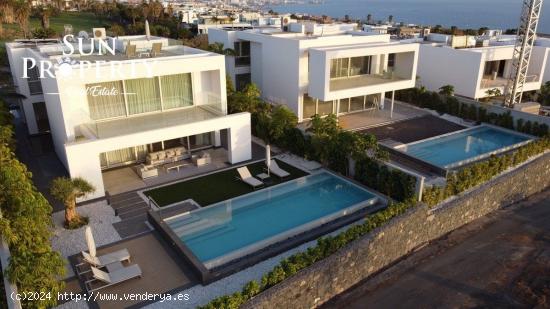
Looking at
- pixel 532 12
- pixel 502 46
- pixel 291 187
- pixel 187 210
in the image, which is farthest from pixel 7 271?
pixel 502 46

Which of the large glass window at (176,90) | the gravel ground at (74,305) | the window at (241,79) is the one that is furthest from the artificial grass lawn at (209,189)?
the window at (241,79)

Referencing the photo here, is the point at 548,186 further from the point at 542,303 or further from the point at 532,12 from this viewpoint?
the point at 532,12

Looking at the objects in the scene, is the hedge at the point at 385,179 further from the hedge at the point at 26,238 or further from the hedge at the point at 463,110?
the hedge at the point at 463,110

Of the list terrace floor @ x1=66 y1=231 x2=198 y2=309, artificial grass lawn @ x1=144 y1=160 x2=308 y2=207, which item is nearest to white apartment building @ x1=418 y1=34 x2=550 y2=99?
artificial grass lawn @ x1=144 y1=160 x2=308 y2=207

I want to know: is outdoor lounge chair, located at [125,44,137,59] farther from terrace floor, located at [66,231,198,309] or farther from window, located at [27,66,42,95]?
terrace floor, located at [66,231,198,309]

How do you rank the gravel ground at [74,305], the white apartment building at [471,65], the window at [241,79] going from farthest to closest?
the window at [241,79]
the white apartment building at [471,65]
the gravel ground at [74,305]

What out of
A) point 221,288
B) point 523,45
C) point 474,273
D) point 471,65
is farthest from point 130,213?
point 523,45
